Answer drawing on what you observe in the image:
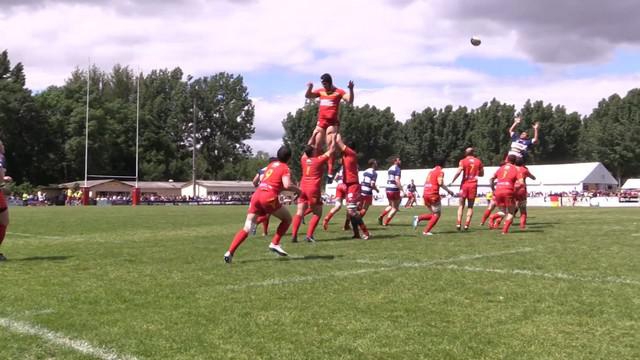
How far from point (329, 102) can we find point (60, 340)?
1018cm

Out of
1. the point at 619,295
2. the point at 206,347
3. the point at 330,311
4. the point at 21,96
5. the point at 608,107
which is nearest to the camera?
the point at 206,347

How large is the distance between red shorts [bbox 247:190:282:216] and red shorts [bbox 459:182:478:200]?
789 cm

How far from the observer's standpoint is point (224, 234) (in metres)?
16.0

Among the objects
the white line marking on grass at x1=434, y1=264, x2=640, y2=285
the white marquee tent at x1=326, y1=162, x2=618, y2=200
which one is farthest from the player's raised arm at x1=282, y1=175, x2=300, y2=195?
the white marquee tent at x1=326, y1=162, x2=618, y2=200

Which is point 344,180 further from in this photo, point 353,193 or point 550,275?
point 550,275

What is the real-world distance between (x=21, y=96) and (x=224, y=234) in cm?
7476

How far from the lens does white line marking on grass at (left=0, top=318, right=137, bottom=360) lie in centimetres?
462

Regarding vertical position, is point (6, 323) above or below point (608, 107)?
below

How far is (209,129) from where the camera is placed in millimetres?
106875

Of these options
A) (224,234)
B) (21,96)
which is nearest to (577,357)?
(224,234)

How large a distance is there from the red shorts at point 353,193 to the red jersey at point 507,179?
361 centimetres

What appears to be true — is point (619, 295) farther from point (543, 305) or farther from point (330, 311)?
point (330, 311)

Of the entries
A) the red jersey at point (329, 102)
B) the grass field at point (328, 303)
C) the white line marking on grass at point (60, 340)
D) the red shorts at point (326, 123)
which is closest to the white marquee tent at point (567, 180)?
the red shorts at point (326, 123)

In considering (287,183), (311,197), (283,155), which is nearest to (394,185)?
(311,197)
